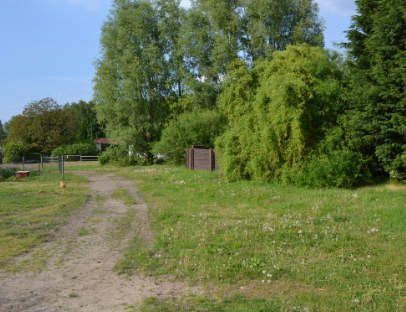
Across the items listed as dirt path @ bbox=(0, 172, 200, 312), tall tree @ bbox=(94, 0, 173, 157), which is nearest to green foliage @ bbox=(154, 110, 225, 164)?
tall tree @ bbox=(94, 0, 173, 157)

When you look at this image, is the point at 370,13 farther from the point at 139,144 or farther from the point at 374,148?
the point at 139,144

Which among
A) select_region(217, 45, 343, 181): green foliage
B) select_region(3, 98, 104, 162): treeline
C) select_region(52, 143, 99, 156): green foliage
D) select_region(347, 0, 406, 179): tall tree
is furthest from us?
select_region(3, 98, 104, 162): treeline

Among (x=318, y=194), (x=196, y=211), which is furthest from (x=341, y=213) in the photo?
(x=196, y=211)

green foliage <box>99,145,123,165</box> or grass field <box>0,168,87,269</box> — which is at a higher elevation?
green foliage <box>99,145,123,165</box>

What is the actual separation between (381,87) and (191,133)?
1866cm

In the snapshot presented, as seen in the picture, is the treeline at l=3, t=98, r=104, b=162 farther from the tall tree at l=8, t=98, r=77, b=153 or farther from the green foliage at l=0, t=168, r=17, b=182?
the green foliage at l=0, t=168, r=17, b=182

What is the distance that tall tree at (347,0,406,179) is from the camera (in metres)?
12.4

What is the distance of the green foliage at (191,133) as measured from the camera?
2978 centimetres

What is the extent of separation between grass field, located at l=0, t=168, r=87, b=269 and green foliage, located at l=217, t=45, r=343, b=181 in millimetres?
7113

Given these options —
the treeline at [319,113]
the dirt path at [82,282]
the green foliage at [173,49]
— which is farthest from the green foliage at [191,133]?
the dirt path at [82,282]

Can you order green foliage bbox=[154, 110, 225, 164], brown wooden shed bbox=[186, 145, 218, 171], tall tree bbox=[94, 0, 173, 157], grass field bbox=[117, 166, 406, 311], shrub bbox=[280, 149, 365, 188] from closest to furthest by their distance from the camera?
grass field bbox=[117, 166, 406, 311] < shrub bbox=[280, 149, 365, 188] < brown wooden shed bbox=[186, 145, 218, 171] < green foliage bbox=[154, 110, 225, 164] < tall tree bbox=[94, 0, 173, 157]

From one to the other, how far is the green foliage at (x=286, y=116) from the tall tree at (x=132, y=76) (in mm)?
20734

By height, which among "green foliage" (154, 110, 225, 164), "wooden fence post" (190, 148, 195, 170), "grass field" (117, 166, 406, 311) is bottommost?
"grass field" (117, 166, 406, 311)

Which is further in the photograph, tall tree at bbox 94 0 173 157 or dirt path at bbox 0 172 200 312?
tall tree at bbox 94 0 173 157
